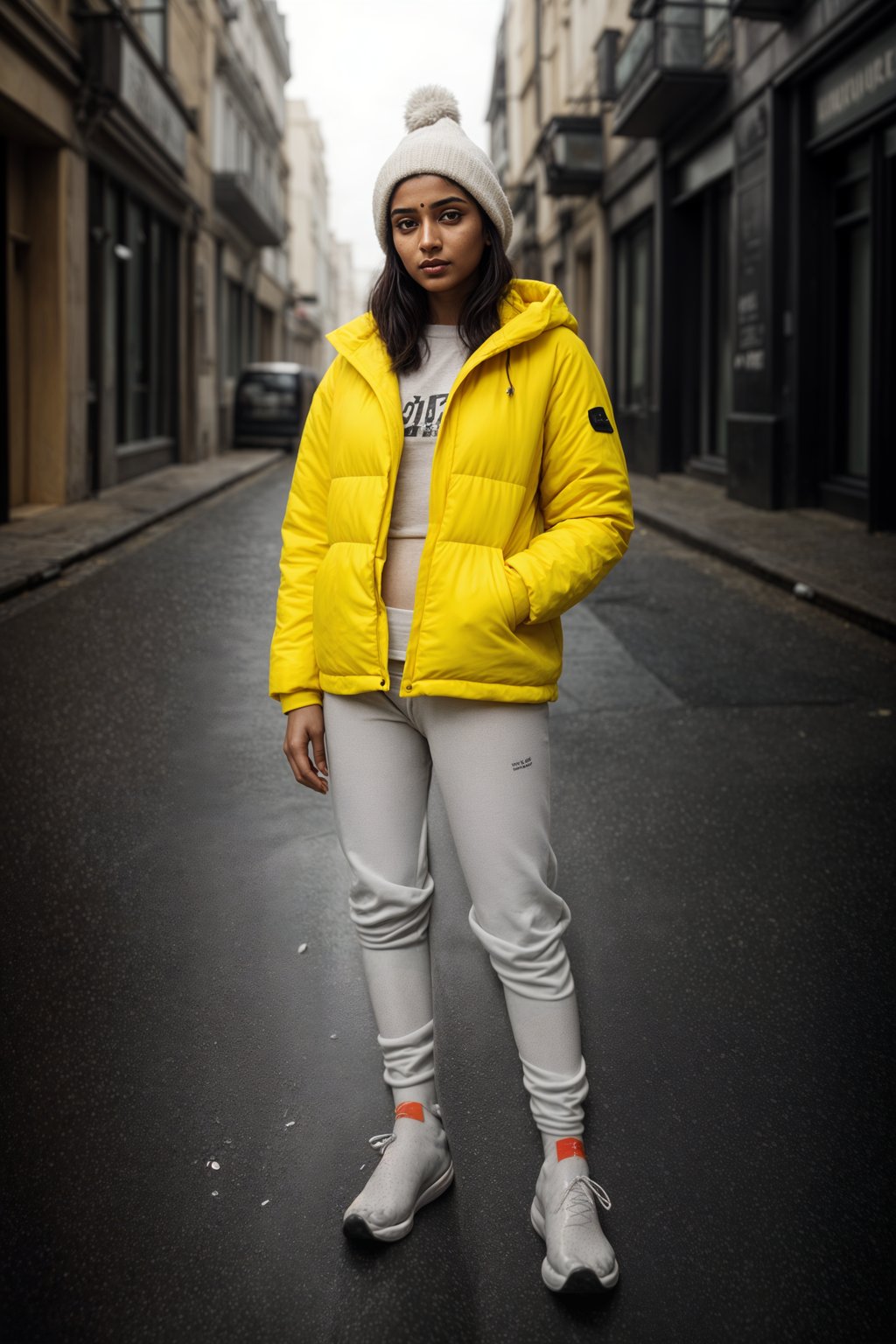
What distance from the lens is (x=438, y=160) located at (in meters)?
2.38

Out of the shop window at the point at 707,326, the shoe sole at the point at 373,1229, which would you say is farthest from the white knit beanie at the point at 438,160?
the shop window at the point at 707,326

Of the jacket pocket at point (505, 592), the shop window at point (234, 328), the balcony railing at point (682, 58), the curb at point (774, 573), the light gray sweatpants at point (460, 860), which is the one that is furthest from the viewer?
the shop window at point (234, 328)

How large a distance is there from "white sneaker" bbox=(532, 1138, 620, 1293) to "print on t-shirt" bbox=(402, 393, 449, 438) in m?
1.27

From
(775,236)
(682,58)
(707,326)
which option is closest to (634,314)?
(707,326)

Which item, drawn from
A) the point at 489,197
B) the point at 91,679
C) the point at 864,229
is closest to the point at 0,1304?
the point at 489,197

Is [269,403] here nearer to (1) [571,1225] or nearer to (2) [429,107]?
(2) [429,107]

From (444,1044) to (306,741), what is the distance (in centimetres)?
93

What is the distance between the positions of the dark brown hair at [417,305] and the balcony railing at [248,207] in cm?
2620

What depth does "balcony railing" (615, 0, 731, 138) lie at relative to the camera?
1698cm

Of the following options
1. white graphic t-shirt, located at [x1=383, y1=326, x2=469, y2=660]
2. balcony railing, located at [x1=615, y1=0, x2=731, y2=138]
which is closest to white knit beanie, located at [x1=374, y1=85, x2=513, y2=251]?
white graphic t-shirt, located at [x1=383, y1=326, x2=469, y2=660]

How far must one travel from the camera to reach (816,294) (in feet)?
48.5

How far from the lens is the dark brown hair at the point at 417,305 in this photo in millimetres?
2432

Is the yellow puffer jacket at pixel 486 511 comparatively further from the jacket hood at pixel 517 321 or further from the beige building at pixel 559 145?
the beige building at pixel 559 145

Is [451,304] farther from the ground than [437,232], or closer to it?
closer to it
